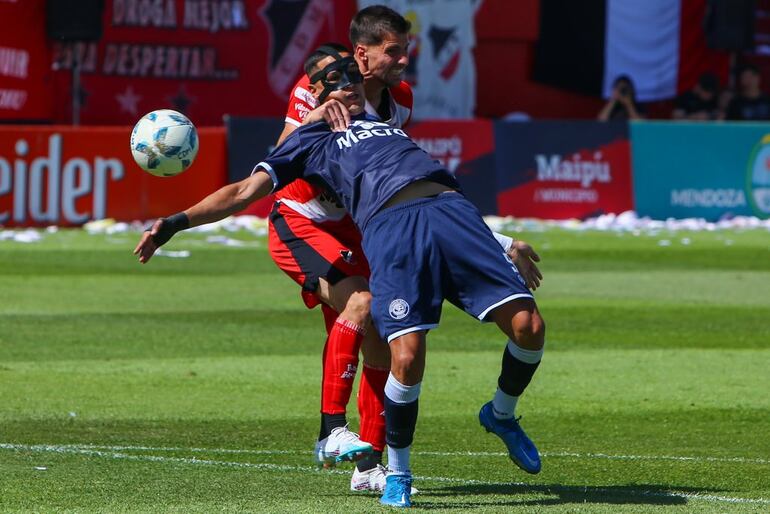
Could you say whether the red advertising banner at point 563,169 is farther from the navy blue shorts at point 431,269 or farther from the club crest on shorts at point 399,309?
the club crest on shorts at point 399,309

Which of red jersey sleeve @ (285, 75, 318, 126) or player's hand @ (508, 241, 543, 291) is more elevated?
red jersey sleeve @ (285, 75, 318, 126)

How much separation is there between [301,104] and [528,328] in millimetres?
2047

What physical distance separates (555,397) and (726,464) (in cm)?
242

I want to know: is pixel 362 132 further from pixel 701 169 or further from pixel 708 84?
pixel 708 84

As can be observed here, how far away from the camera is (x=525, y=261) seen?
7336 mm

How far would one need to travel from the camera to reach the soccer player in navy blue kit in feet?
21.9

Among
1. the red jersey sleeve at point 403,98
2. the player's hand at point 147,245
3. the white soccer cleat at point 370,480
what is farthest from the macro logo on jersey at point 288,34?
the player's hand at point 147,245

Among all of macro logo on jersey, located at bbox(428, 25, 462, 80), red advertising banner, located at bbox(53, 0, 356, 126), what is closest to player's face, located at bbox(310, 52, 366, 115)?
red advertising banner, located at bbox(53, 0, 356, 126)

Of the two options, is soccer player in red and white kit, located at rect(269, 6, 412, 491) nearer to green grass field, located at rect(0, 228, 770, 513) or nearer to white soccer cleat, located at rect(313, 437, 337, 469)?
white soccer cleat, located at rect(313, 437, 337, 469)

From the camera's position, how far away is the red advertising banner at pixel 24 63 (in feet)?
78.7

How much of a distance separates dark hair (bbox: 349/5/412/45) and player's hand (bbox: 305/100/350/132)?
369mm

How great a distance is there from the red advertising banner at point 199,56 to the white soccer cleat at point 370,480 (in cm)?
1967

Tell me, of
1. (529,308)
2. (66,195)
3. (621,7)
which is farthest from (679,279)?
(621,7)

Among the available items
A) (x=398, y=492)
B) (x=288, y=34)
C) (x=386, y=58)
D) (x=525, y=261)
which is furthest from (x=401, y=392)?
(x=288, y=34)
